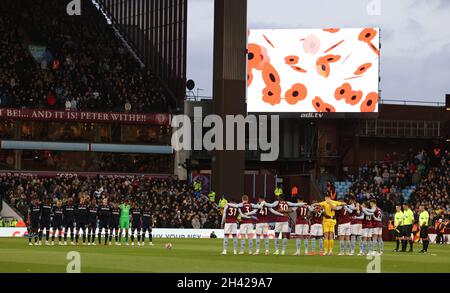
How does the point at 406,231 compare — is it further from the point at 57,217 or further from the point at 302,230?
the point at 57,217

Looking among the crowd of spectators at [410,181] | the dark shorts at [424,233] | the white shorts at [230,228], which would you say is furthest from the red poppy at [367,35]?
the white shorts at [230,228]

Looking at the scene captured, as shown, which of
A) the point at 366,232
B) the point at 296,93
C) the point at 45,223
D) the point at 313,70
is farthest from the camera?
the point at 313,70

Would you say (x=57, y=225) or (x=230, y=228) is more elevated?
(x=230, y=228)

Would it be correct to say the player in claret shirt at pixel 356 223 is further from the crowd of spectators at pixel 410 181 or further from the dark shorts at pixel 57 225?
the crowd of spectators at pixel 410 181

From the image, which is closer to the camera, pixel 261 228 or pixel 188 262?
pixel 188 262

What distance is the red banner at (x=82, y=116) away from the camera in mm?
73312

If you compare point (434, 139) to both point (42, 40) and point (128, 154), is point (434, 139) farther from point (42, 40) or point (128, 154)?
point (42, 40)

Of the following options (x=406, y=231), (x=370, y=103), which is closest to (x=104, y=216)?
(x=406, y=231)

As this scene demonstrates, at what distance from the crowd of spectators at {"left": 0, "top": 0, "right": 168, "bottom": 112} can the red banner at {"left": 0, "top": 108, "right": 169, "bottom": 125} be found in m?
0.50

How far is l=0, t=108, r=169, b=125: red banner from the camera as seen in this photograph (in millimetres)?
73312

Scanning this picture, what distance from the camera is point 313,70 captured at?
77000 millimetres

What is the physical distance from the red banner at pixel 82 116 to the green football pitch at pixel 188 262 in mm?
32086

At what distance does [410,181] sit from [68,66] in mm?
28331
